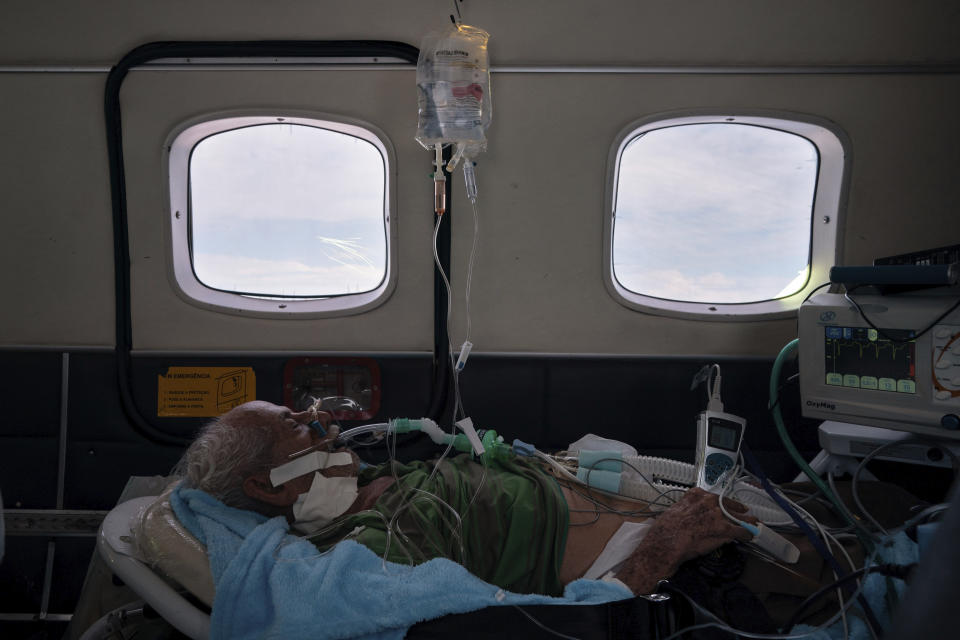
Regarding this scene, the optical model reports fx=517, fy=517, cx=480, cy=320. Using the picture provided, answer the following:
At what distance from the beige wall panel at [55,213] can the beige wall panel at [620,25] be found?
397mm

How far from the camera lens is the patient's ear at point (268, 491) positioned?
1.50 metres

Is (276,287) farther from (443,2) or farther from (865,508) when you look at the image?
(865,508)

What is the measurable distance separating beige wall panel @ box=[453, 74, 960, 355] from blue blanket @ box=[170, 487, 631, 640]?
1.02 m

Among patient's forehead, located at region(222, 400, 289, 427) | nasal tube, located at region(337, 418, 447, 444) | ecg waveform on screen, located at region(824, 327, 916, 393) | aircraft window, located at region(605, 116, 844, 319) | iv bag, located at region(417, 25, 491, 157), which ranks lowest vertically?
nasal tube, located at region(337, 418, 447, 444)

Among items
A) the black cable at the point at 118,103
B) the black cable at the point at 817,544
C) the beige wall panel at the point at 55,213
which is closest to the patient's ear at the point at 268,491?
the black cable at the point at 118,103

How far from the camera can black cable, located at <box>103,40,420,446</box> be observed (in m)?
1.97

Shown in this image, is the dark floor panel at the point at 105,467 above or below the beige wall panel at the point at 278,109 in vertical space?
below

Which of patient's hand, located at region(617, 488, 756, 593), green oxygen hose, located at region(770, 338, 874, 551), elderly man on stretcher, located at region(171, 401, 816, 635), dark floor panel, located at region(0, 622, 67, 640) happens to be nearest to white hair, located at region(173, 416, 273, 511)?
elderly man on stretcher, located at region(171, 401, 816, 635)

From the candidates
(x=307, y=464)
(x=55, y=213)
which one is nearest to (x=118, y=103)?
(x=55, y=213)

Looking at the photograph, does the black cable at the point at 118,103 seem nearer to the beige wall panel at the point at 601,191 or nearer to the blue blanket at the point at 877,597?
the beige wall panel at the point at 601,191

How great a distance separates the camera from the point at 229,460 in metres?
1.53

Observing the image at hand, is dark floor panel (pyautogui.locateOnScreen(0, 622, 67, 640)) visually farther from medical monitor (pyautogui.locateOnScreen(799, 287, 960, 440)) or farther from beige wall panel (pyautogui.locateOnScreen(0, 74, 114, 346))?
medical monitor (pyautogui.locateOnScreen(799, 287, 960, 440))

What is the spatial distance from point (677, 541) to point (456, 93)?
1522mm

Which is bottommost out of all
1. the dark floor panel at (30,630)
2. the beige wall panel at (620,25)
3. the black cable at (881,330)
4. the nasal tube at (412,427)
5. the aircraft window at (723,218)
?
the dark floor panel at (30,630)
